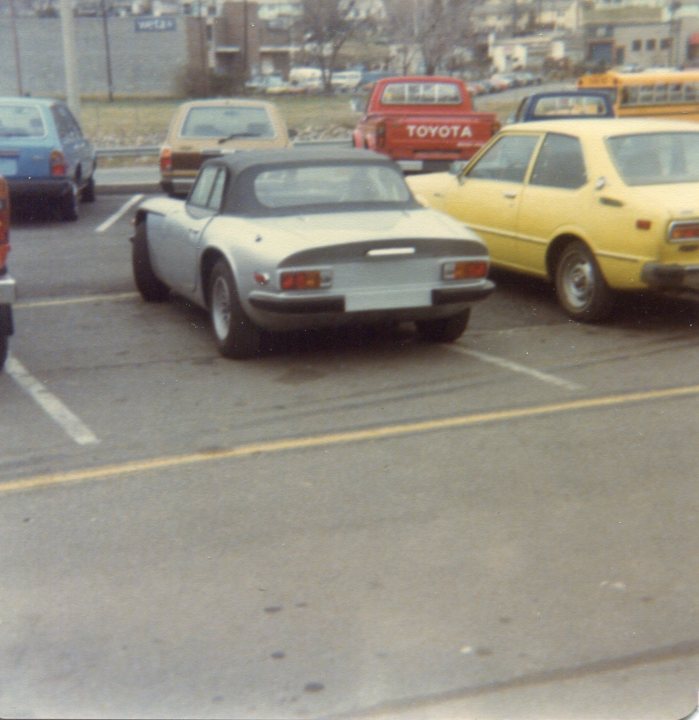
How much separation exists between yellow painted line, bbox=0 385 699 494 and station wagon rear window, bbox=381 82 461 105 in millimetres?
12724

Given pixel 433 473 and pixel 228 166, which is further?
pixel 228 166

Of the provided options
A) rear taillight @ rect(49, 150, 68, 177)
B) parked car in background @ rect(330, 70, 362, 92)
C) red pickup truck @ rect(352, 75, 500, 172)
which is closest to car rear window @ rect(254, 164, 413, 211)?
rear taillight @ rect(49, 150, 68, 177)

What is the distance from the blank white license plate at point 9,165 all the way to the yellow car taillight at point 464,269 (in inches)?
341

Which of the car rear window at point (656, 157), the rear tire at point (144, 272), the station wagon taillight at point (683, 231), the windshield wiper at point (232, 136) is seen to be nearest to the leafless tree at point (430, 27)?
the windshield wiper at point (232, 136)

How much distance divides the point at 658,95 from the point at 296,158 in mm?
15758

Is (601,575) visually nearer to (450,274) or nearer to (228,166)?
(450,274)

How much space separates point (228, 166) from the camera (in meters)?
8.32

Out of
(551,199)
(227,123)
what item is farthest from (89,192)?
(551,199)

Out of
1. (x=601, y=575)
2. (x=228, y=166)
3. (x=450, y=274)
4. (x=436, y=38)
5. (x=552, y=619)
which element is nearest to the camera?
(x=552, y=619)

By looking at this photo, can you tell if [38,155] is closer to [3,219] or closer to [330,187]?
[330,187]

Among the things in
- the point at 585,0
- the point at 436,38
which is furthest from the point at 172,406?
the point at 585,0

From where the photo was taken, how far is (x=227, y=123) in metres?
15.4

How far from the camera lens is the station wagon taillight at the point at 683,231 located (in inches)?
320

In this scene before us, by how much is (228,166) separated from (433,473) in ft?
11.8
